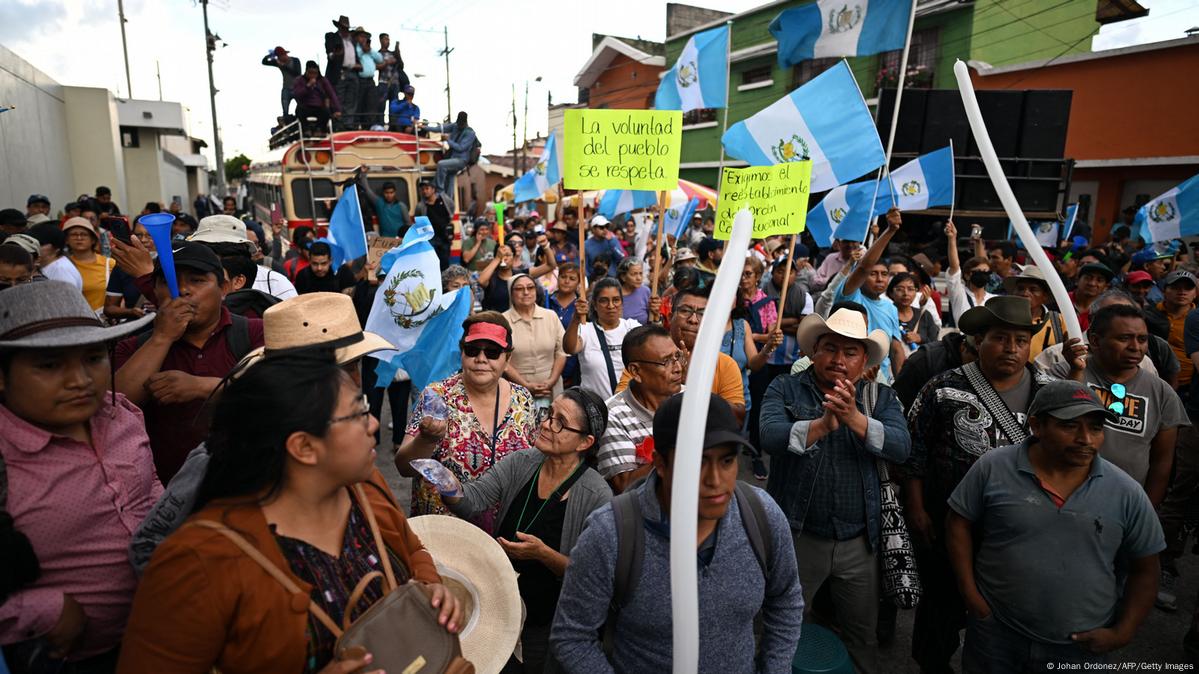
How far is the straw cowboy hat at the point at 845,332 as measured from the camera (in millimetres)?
3131

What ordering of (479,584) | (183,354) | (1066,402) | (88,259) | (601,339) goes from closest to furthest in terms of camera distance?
1. (479,584)
2. (1066,402)
3. (183,354)
4. (601,339)
5. (88,259)

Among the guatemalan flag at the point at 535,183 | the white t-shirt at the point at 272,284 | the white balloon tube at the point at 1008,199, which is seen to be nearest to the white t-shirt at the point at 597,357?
the white t-shirt at the point at 272,284

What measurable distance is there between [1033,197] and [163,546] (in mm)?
12007

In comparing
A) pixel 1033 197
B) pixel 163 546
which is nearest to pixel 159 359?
pixel 163 546

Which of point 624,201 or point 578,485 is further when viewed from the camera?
point 624,201

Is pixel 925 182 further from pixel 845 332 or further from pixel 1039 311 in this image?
pixel 845 332

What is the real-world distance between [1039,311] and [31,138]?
17.7 meters

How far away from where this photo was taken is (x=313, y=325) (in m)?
2.71

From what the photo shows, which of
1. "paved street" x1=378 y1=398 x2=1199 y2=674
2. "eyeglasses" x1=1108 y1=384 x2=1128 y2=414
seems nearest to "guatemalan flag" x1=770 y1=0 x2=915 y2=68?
"eyeglasses" x1=1108 y1=384 x2=1128 y2=414

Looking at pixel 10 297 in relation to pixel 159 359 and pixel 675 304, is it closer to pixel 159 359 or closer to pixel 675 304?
pixel 159 359

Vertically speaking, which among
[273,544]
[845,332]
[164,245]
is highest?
[164,245]

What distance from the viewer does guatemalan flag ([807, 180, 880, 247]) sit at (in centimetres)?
672

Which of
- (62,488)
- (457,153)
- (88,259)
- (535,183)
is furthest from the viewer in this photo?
(535,183)

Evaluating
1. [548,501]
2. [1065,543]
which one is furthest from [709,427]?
[1065,543]
